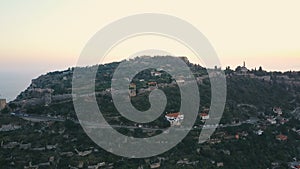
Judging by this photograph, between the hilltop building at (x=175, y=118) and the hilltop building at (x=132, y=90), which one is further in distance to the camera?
the hilltop building at (x=132, y=90)

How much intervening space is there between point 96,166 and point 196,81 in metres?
15.4

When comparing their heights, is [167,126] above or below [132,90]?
below

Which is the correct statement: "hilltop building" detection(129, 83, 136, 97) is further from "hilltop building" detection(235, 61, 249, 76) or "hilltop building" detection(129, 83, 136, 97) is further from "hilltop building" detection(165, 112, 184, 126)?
"hilltop building" detection(235, 61, 249, 76)

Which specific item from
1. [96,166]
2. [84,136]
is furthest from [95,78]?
[96,166]

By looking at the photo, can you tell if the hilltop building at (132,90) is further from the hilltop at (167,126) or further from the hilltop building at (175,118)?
the hilltop building at (175,118)

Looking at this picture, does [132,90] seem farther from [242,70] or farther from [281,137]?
[242,70]

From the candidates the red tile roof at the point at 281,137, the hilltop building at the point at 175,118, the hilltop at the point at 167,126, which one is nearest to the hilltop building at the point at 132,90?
the hilltop at the point at 167,126

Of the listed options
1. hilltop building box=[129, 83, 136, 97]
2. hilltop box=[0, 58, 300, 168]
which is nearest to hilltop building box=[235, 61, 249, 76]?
hilltop box=[0, 58, 300, 168]

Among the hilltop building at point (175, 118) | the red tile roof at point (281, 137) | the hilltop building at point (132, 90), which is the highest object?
the hilltop building at point (132, 90)

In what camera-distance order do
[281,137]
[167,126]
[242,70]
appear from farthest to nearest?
[242,70] < [281,137] < [167,126]

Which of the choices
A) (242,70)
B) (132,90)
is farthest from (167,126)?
(242,70)

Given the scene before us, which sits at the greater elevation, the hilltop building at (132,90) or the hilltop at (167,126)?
the hilltop building at (132,90)

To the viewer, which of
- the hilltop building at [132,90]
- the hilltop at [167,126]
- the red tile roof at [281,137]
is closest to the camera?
the hilltop at [167,126]

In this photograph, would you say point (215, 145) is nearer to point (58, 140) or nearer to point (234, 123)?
point (234, 123)
